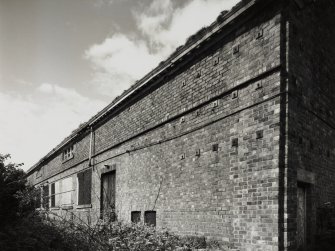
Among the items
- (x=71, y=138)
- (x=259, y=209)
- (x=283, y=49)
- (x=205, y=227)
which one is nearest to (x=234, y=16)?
(x=283, y=49)

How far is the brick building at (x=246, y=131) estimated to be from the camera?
6293 millimetres

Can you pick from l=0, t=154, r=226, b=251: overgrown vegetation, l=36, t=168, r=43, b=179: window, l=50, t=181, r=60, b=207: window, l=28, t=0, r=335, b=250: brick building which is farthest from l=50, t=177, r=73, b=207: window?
l=0, t=154, r=226, b=251: overgrown vegetation

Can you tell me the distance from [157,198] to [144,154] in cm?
172

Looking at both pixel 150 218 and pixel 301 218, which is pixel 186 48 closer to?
pixel 301 218

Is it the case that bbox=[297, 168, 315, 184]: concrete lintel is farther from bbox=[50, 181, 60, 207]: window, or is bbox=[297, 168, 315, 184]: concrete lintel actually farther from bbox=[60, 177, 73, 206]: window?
bbox=[50, 181, 60, 207]: window

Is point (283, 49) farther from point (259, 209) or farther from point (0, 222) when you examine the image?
point (0, 222)

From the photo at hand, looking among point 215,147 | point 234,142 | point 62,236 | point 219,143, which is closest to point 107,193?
point 62,236

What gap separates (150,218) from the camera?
1010 cm

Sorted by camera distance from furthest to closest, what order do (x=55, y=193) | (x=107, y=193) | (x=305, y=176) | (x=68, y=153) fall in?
(x=55, y=193)
(x=68, y=153)
(x=107, y=193)
(x=305, y=176)

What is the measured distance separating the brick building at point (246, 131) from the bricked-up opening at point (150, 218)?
0.03 meters

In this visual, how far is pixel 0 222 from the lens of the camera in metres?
8.30

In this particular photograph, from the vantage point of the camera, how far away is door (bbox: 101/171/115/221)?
12.8 m

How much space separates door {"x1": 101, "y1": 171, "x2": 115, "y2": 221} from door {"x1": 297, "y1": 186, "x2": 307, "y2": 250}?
7446 millimetres

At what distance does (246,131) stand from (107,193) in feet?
27.1
